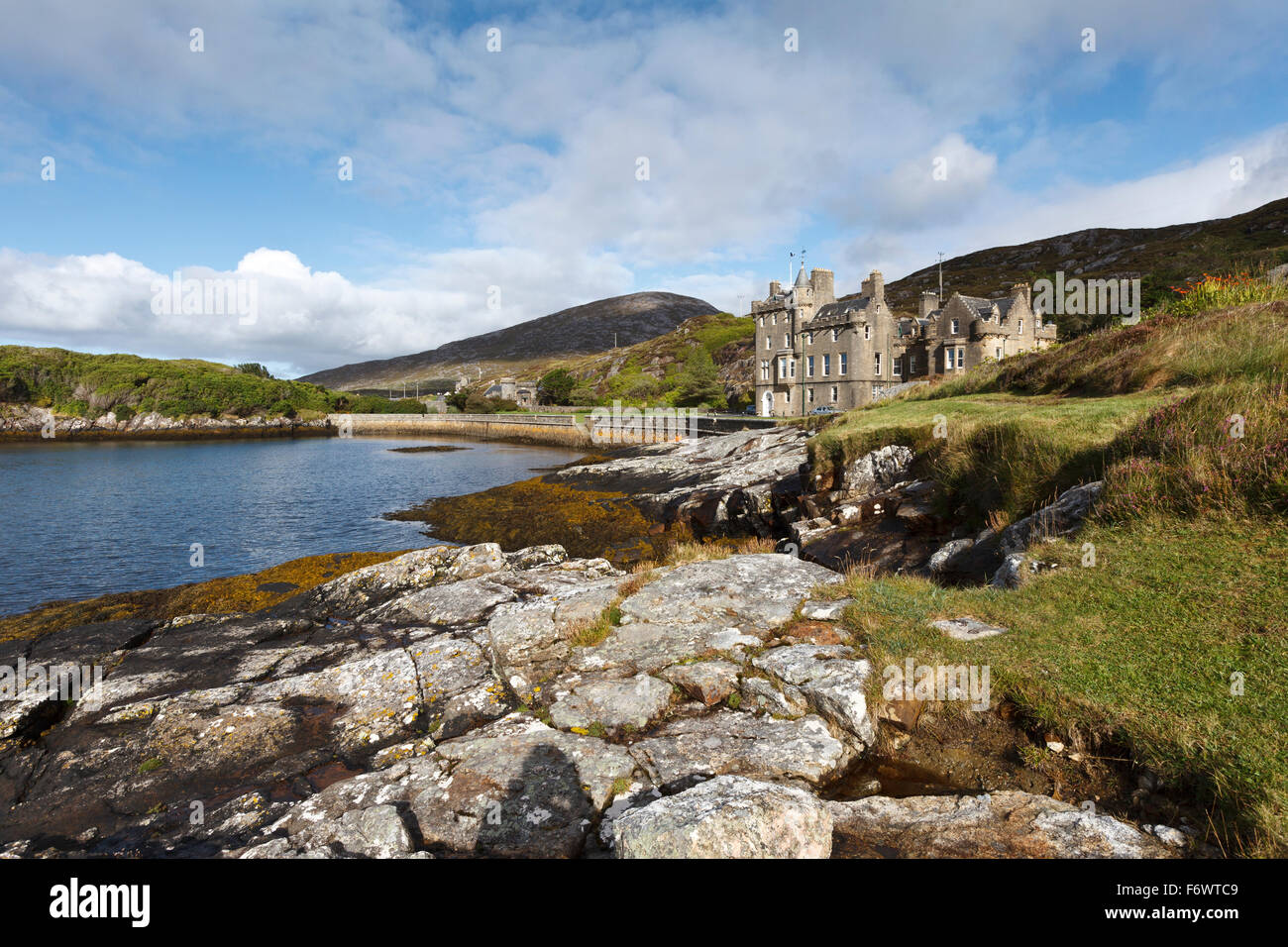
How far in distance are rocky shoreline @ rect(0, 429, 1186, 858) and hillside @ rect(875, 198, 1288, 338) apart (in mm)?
113757

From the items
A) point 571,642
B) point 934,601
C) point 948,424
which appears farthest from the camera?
point 948,424

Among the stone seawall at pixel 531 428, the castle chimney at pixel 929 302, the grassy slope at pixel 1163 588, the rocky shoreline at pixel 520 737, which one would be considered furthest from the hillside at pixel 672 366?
the rocky shoreline at pixel 520 737

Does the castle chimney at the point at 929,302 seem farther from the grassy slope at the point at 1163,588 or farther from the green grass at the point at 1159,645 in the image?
the green grass at the point at 1159,645

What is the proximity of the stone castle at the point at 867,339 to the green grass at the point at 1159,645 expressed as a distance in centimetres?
5011

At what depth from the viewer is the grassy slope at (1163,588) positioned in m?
4.62

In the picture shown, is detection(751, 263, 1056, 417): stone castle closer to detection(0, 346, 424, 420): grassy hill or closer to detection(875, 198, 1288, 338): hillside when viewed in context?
detection(875, 198, 1288, 338): hillside

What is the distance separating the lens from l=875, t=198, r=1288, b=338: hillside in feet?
359

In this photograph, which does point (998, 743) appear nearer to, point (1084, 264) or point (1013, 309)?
point (1013, 309)

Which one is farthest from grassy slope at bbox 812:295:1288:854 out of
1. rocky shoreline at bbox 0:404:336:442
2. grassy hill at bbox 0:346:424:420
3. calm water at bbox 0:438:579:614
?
grassy hill at bbox 0:346:424:420

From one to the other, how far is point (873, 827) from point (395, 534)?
25.8 meters

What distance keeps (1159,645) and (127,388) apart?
523ft

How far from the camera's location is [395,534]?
26.6 m
